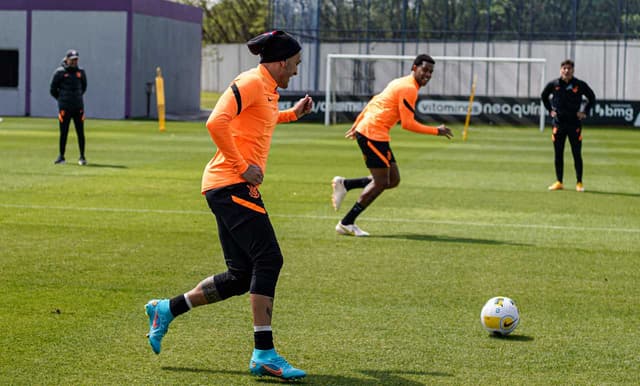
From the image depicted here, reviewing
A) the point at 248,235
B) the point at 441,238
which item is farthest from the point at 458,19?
the point at 248,235

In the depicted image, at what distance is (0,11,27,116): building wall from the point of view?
44531 mm

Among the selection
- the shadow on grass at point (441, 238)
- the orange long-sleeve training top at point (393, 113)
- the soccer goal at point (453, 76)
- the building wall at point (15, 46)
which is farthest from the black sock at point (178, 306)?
the soccer goal at point (453, 76)

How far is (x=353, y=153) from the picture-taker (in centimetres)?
2600

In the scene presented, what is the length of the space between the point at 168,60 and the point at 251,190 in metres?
43.0

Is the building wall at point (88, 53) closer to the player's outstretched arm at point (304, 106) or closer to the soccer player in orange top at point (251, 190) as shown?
the player's outstretched arm at point (304, 106)

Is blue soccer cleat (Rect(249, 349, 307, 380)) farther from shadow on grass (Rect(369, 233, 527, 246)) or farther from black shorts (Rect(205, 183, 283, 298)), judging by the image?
shadow on grass (Rect(369, 233, 527, 246))

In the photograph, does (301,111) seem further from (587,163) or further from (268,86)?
(587,163)

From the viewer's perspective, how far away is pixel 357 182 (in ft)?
43.7

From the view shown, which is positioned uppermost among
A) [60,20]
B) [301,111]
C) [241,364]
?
[60,20]

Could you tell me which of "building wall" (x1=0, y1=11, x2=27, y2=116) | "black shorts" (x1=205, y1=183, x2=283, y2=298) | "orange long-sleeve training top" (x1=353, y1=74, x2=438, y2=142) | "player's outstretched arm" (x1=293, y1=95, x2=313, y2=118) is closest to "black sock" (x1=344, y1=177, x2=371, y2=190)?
"orange long-sleeve training top" (x1=353, y1=74, x2=438, y2=142)

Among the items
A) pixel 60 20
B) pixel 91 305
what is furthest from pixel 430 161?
pixel 60 20

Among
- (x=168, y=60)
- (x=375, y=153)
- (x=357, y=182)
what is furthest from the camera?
(x=168, y=60)

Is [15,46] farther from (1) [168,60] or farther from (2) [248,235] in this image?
(2) [248,235]

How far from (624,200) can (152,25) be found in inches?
1274
